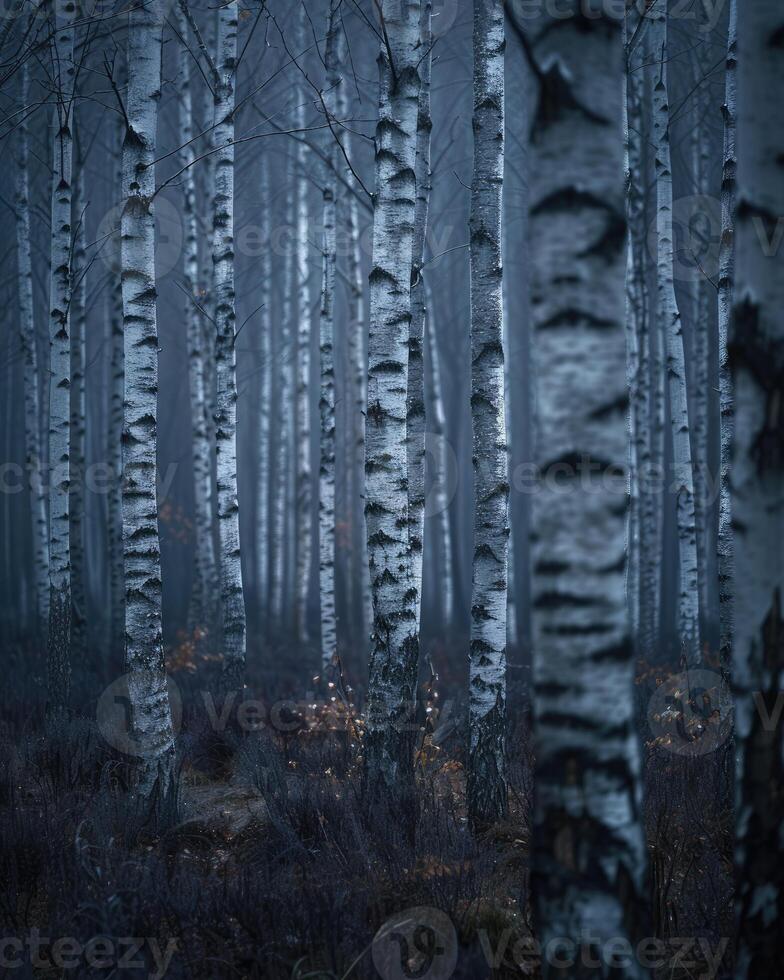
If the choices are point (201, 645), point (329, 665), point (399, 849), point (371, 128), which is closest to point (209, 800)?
point (399, 849)

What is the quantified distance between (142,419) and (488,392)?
2391 mm

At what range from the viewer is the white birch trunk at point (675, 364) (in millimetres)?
8195

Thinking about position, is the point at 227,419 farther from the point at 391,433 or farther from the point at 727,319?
the point at 727,319

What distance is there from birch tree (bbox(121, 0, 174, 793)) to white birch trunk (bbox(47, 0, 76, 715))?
82.9 inches

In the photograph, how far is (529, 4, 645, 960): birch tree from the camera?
215 cm

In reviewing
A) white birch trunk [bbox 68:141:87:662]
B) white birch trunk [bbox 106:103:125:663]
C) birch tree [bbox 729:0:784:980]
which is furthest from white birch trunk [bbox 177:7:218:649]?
birch tree [bbox 729:0:784:980]

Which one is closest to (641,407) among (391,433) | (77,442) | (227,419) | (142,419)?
(227,419)

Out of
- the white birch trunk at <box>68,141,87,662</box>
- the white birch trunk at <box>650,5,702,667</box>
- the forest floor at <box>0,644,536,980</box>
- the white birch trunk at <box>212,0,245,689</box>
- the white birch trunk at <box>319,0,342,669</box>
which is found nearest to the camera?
the forest floor at <box>0,644,536,980</box>

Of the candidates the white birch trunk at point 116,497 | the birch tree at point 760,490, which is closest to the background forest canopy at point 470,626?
the birch tree at point 760,490

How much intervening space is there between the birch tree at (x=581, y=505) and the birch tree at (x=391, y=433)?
2750 mm

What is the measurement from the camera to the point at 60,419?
7.79m

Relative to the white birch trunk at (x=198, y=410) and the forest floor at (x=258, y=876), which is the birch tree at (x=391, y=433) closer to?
the forest floor at (x=258, y=876)

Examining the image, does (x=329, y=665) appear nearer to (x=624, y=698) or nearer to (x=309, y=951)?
(x=309, y=951)

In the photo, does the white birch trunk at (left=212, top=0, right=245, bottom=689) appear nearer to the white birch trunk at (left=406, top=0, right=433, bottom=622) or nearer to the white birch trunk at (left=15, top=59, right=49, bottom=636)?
the white birch trunk at (left=406, top=0, right=433, bottom=622)
